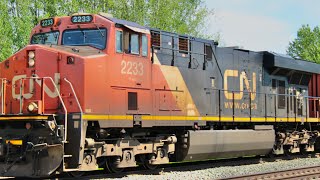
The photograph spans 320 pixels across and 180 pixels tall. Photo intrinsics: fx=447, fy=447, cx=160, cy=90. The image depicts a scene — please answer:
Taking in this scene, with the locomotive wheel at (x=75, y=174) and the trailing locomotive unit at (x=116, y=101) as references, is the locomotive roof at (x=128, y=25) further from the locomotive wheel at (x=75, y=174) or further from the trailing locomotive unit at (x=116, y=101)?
the locomotive wheel at (x=75, y=174)

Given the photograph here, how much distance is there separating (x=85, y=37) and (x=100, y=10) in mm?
14452

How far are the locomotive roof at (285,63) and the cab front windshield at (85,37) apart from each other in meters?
7.44

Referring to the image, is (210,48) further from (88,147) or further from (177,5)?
(177,5)

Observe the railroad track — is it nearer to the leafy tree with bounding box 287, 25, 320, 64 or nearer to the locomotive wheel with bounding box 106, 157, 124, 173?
the locomotive wheel with bounding box 106, 157, 124, 173

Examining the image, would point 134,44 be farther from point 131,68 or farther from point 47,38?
point 47,38

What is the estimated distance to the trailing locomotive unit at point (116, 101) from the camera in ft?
29.0

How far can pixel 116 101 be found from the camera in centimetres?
986

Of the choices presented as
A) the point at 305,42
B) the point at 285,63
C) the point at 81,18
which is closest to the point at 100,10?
the point at 285,63

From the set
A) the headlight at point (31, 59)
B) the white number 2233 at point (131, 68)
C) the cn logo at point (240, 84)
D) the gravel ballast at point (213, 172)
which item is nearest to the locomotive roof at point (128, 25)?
the white number 2233 at point (131, 68)

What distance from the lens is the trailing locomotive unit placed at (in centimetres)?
883

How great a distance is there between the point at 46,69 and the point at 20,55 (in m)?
0.70

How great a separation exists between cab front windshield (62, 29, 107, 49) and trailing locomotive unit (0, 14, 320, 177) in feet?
0.07

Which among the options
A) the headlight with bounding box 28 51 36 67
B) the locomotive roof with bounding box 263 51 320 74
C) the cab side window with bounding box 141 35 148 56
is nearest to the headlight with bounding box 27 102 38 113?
the headlight with bounding box 28 51 36 67

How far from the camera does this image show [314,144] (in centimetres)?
1769
